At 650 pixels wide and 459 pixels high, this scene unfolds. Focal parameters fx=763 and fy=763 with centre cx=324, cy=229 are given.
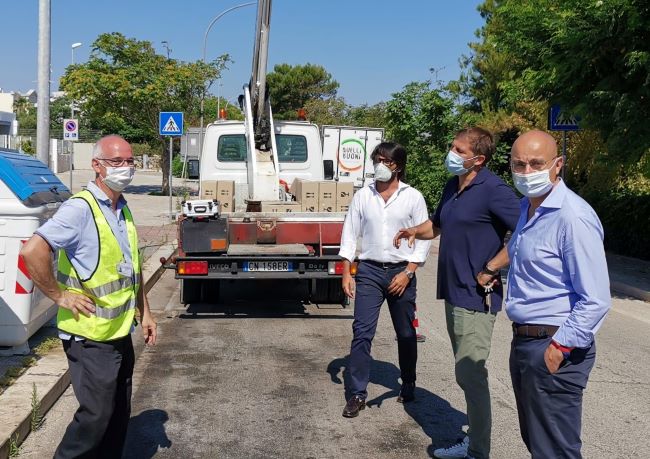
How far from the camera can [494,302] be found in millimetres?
4492

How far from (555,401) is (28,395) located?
3711 millimetres

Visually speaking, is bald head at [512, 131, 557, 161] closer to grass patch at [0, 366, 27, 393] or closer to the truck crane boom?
grass patch at [0, 366, 27, 393]

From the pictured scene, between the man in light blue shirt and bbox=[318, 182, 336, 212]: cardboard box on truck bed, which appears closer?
the man in light blue shirt

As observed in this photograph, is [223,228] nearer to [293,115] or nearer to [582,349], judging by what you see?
[582,349]

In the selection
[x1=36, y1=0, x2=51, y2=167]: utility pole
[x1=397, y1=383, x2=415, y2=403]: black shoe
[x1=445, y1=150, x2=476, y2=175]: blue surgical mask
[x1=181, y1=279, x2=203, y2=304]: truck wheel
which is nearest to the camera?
[x1=445, y1=150, x2=476, y2=175]: blue surgical mask

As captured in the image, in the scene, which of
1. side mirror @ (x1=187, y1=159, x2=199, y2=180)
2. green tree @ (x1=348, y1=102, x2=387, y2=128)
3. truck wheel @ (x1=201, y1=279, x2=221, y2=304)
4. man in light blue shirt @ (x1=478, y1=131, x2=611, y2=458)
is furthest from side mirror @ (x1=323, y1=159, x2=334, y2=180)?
green tree @ (x1=348, y1=102, x2=387, y2=128)

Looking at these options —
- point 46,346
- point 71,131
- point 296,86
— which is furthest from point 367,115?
point 46,346

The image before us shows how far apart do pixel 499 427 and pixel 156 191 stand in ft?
94.1

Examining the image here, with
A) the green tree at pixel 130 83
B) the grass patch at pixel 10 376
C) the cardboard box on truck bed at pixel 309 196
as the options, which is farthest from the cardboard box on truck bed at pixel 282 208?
the green tree at pixel 130 83

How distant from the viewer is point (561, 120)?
1227 cm

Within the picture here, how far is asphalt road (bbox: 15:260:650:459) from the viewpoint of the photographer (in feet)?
16.2

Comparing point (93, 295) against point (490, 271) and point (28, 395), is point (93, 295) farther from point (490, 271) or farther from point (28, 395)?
point (490, 271)

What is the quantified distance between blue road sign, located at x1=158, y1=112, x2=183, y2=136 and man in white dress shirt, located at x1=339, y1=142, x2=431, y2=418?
12.8 metres

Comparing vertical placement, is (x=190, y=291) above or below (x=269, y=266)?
below
